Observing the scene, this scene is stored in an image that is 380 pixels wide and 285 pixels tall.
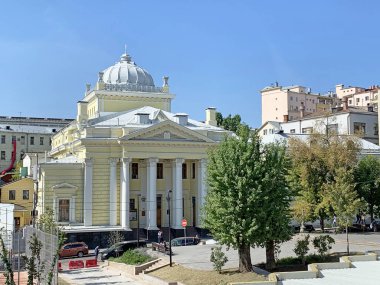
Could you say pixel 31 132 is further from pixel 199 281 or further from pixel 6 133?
pixel 199 281

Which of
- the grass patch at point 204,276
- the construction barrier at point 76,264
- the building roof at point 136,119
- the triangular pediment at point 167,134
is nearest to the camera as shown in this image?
the grass patch at point 204,276

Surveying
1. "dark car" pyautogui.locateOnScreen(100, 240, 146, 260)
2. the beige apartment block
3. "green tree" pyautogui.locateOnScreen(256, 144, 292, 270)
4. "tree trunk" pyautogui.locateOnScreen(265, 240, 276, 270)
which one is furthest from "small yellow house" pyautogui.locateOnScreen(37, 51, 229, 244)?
the beige apartment block

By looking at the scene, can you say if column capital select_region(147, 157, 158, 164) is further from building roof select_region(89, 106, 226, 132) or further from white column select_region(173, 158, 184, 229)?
building roof select_region(89, 106, 226, 132)

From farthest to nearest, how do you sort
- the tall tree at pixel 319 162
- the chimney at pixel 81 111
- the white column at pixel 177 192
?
the chimney at pixel 81 111, the white column at pixel 177 192, the tall tree at pixel 319 162

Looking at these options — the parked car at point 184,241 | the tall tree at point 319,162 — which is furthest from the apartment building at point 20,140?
the tall tree at point 319,162

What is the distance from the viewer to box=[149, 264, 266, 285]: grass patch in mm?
30758

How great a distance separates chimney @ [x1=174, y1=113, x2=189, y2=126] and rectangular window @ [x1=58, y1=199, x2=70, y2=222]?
45.2 feet

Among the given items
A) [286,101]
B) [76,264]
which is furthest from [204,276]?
[286,101]

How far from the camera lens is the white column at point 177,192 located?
194 feet

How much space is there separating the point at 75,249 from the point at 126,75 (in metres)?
25.0

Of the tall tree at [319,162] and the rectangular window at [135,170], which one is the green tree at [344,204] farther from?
the rectangular window at [135,170]

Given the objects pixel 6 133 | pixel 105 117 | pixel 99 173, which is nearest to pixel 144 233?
pixel 99 173

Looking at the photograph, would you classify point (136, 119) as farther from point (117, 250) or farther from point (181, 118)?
point (117, 250)

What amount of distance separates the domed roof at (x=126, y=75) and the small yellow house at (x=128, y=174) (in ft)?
24.8
